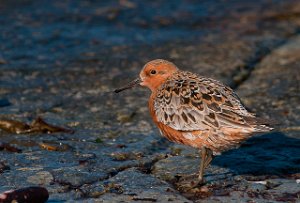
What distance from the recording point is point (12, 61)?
988 cm

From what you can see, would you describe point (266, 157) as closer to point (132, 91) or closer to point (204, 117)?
point (204, 117)

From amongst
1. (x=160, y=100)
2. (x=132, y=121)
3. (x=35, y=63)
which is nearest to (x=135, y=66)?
(x=35, y=63)

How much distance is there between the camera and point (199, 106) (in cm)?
609

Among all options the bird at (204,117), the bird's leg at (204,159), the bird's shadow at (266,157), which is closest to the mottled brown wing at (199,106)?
the bird at (204,117)

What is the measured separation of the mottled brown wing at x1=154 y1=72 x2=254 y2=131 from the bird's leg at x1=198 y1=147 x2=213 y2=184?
0.21 meters

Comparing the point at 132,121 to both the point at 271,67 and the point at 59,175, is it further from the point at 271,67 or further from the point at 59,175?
the point at 271,67

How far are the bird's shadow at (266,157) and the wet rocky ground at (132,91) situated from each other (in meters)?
0.01

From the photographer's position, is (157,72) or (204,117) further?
(157,72)

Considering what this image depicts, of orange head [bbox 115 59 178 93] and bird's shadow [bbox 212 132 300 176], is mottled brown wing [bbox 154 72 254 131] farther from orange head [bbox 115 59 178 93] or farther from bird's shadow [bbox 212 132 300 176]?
bird's shadow [bbox 212 132 300 176]

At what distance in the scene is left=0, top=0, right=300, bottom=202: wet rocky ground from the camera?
585 centimetres

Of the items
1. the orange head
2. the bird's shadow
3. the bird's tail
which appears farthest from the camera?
the orange head

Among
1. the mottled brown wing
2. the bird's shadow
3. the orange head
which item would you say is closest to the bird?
the mottled brown wing

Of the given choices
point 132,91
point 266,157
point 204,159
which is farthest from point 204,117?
point 132,91

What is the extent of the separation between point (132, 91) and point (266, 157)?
2.66m
